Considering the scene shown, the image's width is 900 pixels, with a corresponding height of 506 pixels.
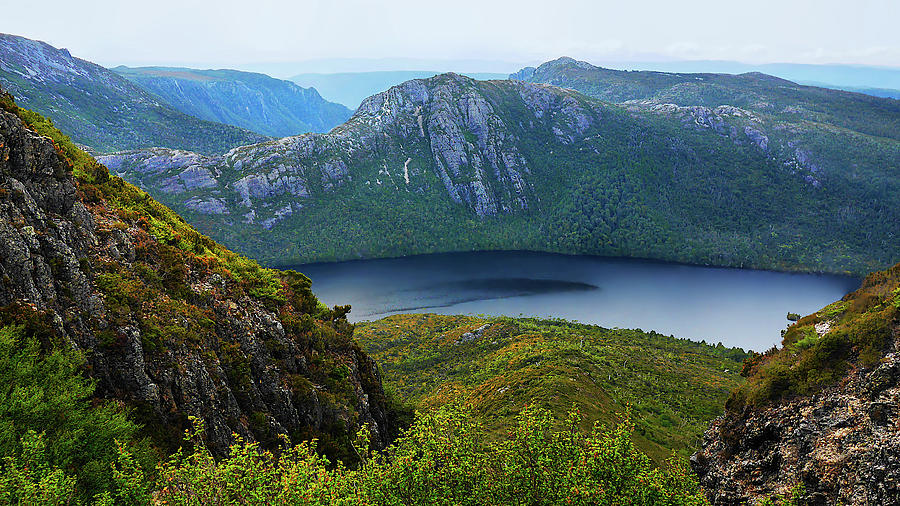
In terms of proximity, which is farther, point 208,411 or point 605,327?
point 605,327

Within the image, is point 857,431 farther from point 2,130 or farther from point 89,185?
point 89,185

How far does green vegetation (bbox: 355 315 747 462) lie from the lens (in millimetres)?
49719

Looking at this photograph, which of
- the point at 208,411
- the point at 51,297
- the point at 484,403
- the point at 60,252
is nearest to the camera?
the point at 51,297

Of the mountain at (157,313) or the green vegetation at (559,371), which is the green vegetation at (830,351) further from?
the mountain at (157,313)

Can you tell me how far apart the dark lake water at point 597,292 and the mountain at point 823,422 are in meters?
95.4

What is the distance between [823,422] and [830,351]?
17.5 ft

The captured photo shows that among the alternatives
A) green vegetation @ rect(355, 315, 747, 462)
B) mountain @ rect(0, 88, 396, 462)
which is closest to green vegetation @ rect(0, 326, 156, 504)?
mountain @ rect(0, 88, 396, 462)

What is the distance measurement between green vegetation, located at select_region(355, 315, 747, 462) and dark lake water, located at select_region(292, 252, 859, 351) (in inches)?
540

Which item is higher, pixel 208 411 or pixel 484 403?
pixel 208 411

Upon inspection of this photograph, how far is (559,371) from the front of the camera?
58.8 metres

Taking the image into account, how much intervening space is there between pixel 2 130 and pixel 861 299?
51520 millimetres

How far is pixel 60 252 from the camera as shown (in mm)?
20859

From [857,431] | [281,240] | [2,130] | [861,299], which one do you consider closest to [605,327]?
[861,299]

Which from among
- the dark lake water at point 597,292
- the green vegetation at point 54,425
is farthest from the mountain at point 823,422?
the dark lake water at point 597,292
